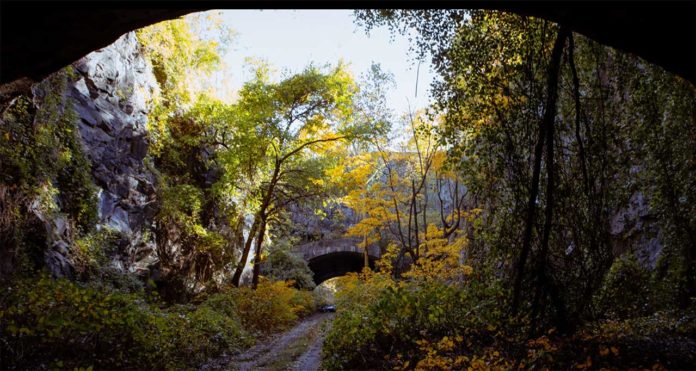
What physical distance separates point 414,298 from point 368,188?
10930 millimetres

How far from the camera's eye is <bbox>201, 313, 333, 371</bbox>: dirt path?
8875 mm

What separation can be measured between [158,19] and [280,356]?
29.5 ft

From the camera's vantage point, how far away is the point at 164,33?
49.6ft

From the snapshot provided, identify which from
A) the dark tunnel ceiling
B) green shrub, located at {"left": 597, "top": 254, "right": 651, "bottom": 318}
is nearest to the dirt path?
green shrub, located at {"left": 597, "top": 254, "right": 651, "bottom": 318}

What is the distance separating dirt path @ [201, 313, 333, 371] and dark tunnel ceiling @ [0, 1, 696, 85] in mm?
7023

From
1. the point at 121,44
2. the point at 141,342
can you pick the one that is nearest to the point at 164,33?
the point at 121,44

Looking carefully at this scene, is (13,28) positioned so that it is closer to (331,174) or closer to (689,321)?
(689,321)

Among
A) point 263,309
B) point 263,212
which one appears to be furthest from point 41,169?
point 263,309

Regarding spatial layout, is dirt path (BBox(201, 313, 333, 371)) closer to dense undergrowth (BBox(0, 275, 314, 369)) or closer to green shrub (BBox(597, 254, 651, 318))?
dense undergrowth (BBox(0, 275, 314, 369))

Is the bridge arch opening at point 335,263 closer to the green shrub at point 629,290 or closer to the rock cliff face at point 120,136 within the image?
the rock cliff face at point 120,136

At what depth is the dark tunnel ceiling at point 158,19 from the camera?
2.68m

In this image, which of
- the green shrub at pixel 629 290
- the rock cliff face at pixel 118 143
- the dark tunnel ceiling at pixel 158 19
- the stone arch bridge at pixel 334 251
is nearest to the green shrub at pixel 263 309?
the rock cliff face at pixel 118 143

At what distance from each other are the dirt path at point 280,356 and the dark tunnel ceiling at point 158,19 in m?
7.02

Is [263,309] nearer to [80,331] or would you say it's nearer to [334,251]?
[80,331]
